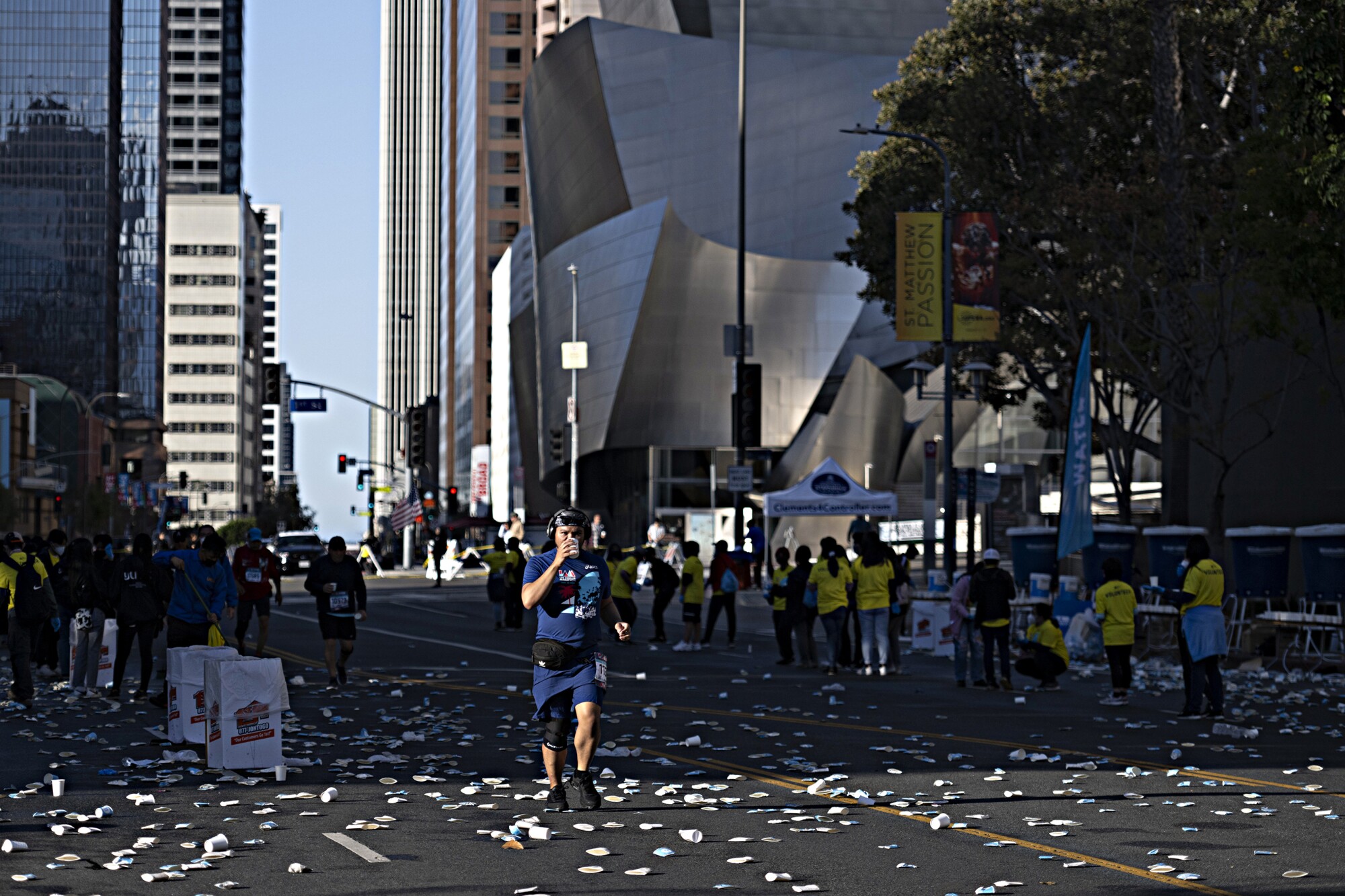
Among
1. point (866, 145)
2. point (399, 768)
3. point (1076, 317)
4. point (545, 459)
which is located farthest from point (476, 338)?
Answer: point (399, 768)

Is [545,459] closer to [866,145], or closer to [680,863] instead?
[866,145]

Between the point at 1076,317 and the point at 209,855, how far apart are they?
3102 centimetres

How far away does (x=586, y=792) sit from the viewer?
10.0m

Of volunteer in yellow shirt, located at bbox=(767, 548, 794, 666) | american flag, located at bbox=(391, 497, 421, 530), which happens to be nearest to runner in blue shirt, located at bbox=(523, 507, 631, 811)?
volunteer in yellow shirt, located at bbox=(767, 548, 794, 666)

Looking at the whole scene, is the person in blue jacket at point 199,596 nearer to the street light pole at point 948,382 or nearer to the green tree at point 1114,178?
the street light pole at point 948,382

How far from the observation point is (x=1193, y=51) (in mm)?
35000

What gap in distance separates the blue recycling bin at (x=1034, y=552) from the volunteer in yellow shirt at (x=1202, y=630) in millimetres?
16045

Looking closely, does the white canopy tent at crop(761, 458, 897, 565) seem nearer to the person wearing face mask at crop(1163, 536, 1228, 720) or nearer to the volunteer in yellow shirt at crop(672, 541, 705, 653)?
the volunteer in yellow shirt at crop(672, 541, 705, 653)

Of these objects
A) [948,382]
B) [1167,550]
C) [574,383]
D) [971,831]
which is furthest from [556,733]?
[574,383]

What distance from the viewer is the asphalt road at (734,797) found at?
8086mm

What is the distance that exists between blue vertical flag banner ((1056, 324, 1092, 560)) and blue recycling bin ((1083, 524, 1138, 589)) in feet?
18.1

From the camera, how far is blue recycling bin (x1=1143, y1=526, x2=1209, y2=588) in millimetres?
28016

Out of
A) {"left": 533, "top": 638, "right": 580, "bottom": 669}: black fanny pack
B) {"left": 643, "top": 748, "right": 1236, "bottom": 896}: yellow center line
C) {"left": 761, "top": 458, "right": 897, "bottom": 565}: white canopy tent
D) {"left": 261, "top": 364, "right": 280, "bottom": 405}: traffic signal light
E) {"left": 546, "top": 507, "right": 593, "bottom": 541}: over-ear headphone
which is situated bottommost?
{"left": 643, "top": 748, "right": 1236, "bottom": 896}: yellow center line

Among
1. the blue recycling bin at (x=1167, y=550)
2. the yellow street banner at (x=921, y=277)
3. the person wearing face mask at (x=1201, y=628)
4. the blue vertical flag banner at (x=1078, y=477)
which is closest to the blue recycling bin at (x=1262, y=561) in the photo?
the blue recycling bin at (x=1167, y=550)
